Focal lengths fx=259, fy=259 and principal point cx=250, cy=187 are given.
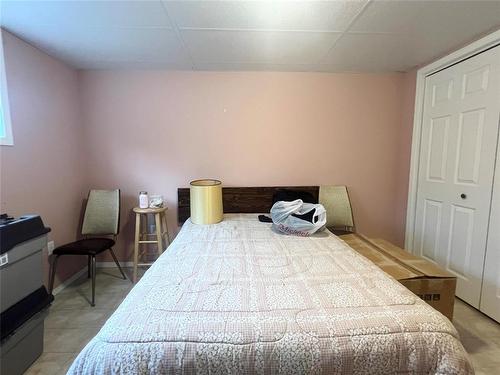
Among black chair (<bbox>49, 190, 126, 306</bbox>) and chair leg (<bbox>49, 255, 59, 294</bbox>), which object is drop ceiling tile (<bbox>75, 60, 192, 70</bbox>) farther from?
chair leg (<bbox>49, 255, 59, 294</bbox>)

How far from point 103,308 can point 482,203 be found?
10.1ft

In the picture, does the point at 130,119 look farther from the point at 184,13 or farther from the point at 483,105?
the point at 483,105

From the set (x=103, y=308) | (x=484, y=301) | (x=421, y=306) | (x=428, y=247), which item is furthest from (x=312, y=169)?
(x=103, y=308)

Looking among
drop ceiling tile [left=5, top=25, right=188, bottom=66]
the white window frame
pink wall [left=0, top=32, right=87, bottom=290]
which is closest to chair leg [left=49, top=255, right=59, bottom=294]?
pink wall [left=0, top=32, right=87, bottom=290]

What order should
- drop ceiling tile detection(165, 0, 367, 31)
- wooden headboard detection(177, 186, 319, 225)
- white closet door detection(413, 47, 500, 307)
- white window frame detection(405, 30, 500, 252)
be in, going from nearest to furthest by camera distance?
drop ceiling tile detection(165, 0, 367, 31) → white closet door detection(413, 47, 500, 307) → white window frame detection(405, 30, 500, 252) → wooden headboard detection(177, 186, 319, 225)

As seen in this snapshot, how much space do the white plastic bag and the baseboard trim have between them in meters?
2.03

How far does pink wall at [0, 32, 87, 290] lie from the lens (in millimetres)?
1875

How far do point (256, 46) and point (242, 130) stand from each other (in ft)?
2.84

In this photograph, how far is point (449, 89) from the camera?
7.30ft

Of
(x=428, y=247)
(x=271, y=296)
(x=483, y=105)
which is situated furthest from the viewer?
(x=428, y=247)

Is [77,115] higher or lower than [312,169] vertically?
higher

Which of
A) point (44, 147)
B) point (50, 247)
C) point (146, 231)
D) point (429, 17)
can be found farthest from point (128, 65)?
point (429, 17)

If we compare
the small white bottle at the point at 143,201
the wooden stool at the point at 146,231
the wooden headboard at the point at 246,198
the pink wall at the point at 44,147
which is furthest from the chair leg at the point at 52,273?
the wooden headboard at the point at 246,198

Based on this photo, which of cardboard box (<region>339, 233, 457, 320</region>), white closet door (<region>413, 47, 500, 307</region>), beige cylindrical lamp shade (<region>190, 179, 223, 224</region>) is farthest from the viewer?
beige cylindrical lamp shade (<region>190, 179, 223, 224</region>)
